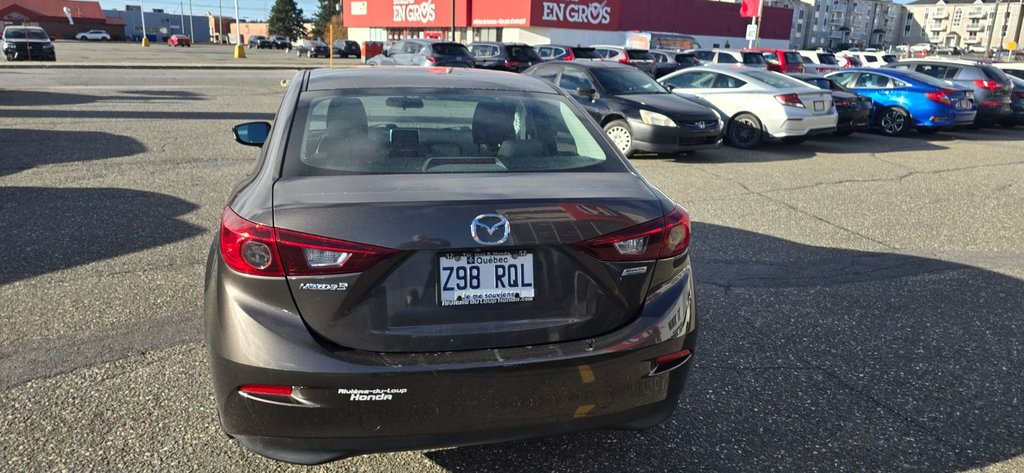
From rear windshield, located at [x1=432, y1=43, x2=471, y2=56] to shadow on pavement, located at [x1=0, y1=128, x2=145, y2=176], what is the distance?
15684mm

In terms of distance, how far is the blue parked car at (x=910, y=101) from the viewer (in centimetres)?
1474

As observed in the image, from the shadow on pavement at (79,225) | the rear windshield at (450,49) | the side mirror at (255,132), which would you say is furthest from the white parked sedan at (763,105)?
the rear windshield at (450,49)

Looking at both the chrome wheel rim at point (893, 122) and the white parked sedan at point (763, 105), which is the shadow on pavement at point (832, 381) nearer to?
the white parked sedan at point (763, 105)

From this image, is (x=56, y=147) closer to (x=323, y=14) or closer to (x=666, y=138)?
(x=666, y=138)

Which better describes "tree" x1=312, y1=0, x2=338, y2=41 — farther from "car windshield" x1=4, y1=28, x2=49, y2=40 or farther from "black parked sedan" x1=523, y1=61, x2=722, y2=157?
"black parked sedan" x1=523, y1=61, x2=722, y2=157

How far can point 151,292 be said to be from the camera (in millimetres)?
4660

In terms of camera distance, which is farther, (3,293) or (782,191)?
(782,191)

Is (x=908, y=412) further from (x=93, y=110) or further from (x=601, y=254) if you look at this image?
(x=93, y=110)

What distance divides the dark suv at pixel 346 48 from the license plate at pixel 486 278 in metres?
55.7

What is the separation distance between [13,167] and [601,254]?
27.9ft

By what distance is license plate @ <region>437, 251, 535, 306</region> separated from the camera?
232 cm

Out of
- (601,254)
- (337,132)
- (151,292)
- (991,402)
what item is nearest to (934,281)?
(991,402)

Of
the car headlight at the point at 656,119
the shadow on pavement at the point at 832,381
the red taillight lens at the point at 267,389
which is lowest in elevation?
the shadow on pavement at the point at 832,381

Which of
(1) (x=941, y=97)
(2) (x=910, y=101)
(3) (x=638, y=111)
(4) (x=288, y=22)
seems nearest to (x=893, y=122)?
(2) (x=910, y=101)
